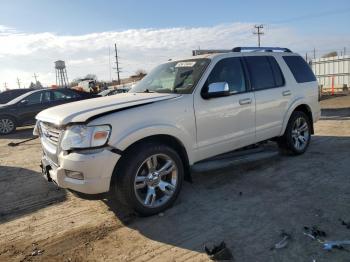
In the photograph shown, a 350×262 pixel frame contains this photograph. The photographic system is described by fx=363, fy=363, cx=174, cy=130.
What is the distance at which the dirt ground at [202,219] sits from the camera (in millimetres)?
3598

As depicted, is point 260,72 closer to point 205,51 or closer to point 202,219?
point 205,51

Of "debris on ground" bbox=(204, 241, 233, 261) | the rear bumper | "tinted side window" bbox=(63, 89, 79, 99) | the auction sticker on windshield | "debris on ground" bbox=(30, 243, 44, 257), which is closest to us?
"debris on ground" bbox=(204, 241, 233, 261)

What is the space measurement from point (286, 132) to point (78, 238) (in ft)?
13.6

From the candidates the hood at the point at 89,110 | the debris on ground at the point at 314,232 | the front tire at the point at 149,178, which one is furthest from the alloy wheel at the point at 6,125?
the debris on ground at the point at 314,232

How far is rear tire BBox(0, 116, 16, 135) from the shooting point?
13.6 metres

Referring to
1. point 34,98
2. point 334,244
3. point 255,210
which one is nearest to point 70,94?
point 34,98

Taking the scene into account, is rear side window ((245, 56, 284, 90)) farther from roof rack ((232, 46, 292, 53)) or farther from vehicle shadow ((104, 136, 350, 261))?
vehicle shadow ((104, 136, 350, 261))

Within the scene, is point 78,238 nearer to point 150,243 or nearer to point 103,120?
point 150,243

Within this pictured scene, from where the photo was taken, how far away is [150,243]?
3795mm

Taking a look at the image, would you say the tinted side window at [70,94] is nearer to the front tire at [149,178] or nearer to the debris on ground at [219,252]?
the front tire at [149,178]

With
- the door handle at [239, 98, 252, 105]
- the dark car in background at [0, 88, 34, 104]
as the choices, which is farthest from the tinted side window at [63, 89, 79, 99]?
the door handle at [239, 98, 252, 105]

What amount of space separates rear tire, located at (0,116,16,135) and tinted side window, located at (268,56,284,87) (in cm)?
1069

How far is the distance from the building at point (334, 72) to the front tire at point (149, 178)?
1064 inches

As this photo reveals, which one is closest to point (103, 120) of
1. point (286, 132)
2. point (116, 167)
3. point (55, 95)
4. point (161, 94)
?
point (116, 167)
